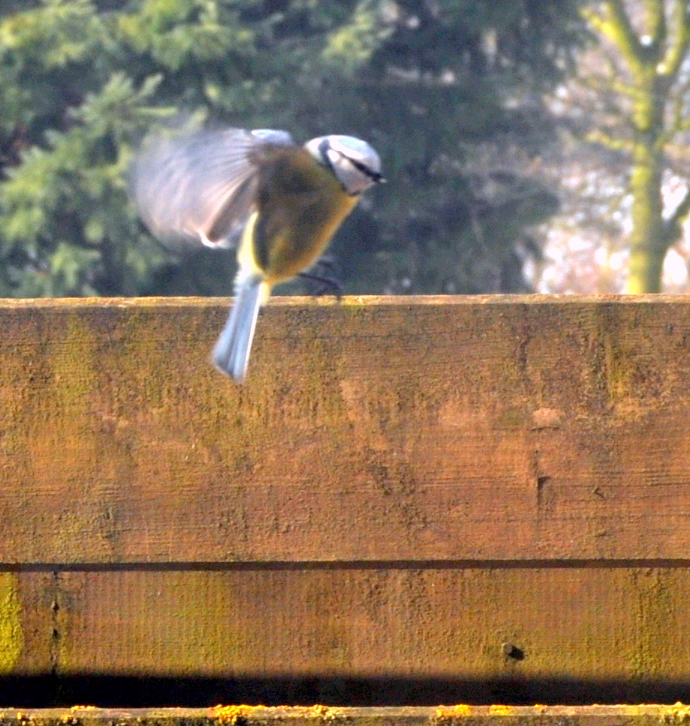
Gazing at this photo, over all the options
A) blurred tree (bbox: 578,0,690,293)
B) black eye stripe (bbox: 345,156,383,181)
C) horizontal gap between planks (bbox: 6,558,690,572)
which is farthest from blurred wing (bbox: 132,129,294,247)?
blurred tree (bbox: 578,0,690,293)

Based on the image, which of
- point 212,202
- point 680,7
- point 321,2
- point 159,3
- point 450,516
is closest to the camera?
point 450,516

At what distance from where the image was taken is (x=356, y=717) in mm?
1519

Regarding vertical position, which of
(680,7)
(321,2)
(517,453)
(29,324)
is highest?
(680,7)

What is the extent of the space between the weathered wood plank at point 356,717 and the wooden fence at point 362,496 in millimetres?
126

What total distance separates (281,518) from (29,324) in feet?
1.36

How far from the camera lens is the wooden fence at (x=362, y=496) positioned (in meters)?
1.62

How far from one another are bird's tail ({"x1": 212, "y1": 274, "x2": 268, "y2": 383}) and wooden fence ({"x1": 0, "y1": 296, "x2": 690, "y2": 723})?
0.11 ft

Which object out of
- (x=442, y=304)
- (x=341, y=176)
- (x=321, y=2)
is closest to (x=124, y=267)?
(x=321, y=2)

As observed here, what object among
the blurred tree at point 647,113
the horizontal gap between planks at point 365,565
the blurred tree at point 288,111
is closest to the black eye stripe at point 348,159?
the horizontal gap between planks at point 365,565

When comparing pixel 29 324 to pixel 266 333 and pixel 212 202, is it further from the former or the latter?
pixel 212 202

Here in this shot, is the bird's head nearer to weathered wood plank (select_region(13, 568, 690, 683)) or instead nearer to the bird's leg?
the bird's leg

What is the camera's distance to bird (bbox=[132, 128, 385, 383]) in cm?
195

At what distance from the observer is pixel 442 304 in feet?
5.39

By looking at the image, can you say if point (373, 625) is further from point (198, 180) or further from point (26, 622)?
point (198, 180)
